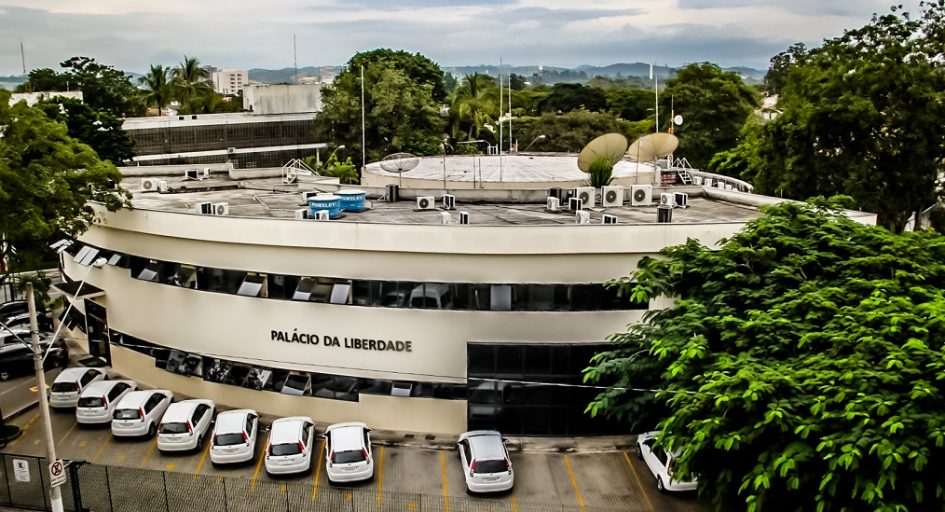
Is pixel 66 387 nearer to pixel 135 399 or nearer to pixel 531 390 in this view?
pixel 135 399

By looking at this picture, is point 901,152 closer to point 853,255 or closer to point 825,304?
point 853,255

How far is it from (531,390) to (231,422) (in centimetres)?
946

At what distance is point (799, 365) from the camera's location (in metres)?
16.4

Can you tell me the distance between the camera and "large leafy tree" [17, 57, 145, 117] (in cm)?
8062

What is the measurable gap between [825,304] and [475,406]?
11.6m

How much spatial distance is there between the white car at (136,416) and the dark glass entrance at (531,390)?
417 inches

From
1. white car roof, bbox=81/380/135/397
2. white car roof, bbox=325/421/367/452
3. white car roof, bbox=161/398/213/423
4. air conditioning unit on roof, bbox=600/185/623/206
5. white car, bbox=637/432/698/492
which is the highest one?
air conditioning unit on roof, bbox=600/185/623/206

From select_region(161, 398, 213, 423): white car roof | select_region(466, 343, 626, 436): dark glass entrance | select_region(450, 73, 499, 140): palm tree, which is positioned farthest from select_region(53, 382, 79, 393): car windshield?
select_region(450, 73, 499, 140): palm tree

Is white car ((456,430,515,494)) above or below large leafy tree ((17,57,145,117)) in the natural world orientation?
below

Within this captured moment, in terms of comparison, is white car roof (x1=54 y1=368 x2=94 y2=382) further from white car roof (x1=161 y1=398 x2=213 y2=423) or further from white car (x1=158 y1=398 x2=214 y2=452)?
white car (x1=158 y1=398 x2=214 y2=452)

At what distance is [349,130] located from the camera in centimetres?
6675

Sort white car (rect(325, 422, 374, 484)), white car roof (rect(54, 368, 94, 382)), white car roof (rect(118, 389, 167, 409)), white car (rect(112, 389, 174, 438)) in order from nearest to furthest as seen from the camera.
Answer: white car (rect(325, 422, 374, 484)) < white car (rect(112, 389, 174, 438)) < white car roof (rect(118, 389, 167, 409)) < white car roof (rect(54, 368, 94, 382))

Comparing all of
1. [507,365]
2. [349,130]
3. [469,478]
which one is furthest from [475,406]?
[349,130]

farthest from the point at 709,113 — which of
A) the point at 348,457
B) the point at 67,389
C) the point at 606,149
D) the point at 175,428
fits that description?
the point at 67,389
